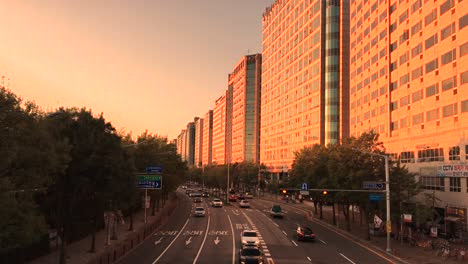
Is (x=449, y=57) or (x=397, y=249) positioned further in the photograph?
(x=449, y=57)

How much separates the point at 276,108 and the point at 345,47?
4040 cm

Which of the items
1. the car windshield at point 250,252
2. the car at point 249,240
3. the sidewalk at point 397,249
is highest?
the car windshield at point 250,252

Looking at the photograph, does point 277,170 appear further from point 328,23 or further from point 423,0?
point 423,0

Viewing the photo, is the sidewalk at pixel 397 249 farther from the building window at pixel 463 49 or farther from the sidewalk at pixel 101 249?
the sidewalk at pixel 101 249

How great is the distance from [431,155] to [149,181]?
1497 inches

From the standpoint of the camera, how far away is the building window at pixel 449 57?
52375 mm

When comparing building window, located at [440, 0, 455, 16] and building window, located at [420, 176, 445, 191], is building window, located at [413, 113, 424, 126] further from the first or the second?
building window, located at [440, 0, 455, 16]

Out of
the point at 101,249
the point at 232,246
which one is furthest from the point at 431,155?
the point at 101,249

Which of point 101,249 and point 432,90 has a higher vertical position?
point 432,90

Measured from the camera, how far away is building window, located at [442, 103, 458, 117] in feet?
171

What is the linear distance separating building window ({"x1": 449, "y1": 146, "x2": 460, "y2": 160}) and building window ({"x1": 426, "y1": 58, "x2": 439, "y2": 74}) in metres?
11.3

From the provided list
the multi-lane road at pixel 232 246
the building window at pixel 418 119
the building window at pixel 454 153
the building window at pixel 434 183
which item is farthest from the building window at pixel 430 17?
the multi-lane road at pixel 232 246

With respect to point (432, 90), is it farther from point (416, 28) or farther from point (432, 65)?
point (416, 28)

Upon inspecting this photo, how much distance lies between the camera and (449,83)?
53344 mm
